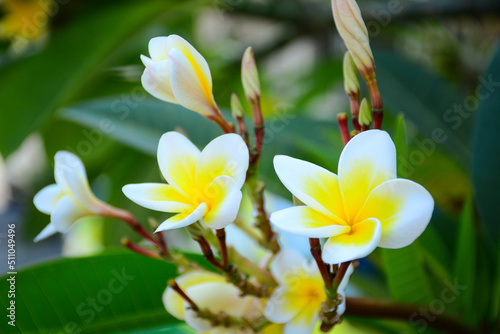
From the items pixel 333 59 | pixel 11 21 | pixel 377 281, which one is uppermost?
pixel 11 21

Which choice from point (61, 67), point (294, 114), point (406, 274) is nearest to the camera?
point (406, 274)

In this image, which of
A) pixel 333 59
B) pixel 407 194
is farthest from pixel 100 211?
pixel 333 59

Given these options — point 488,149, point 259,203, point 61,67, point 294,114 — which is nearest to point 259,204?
point 259,203

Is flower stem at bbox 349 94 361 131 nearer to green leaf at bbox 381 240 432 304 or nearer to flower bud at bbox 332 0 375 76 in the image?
flower bud at bbox 332 0 375 76

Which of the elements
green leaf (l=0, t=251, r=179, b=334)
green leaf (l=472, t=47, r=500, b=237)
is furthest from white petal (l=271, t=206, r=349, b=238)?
green leaf (l=472, t=47, r=500, b=237)

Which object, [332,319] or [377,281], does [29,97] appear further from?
[332,319]

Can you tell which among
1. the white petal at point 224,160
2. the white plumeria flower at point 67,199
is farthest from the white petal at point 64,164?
the white petal at point 224,160

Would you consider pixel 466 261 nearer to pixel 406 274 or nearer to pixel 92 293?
pixel 406 274
